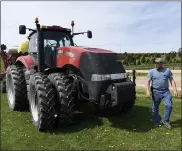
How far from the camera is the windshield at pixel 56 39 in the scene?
8.92 meters

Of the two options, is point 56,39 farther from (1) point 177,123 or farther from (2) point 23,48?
(1) point 177,123

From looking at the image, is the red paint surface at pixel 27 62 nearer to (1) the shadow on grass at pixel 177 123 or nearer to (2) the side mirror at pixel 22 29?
(2) the side mirror at pixel 22 29

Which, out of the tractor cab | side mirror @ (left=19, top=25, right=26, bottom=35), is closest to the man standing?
the tractor cab

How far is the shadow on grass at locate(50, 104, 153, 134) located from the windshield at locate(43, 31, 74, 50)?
6.71 ft

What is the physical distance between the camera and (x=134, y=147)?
6.24 metres

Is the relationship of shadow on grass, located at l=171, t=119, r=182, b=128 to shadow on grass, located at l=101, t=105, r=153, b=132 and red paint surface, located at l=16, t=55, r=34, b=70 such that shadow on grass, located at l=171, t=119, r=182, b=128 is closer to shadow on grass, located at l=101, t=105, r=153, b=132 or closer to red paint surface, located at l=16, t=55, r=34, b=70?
shadow on grass, located at l=101, t=105, r=153, b=132

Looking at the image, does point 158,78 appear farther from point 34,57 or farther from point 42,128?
point 34,57

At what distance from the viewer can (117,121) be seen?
26.5 ft

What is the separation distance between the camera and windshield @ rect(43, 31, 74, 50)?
8922 millimetres

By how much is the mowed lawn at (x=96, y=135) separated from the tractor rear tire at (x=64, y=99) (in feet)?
1.02

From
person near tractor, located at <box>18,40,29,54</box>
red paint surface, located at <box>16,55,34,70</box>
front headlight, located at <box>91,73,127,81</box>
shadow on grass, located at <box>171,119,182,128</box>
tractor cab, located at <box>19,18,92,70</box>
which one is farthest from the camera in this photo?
person near tractor, located at <box>18,40,29,54</box>

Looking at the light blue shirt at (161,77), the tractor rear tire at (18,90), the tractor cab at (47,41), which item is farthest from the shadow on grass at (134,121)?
the tractor rear tire at (18,90)

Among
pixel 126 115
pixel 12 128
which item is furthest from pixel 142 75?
pixel 12 128

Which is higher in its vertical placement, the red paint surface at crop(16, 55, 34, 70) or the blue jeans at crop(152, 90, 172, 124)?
the red paint surface at crop(16, 55, 34, 70)
